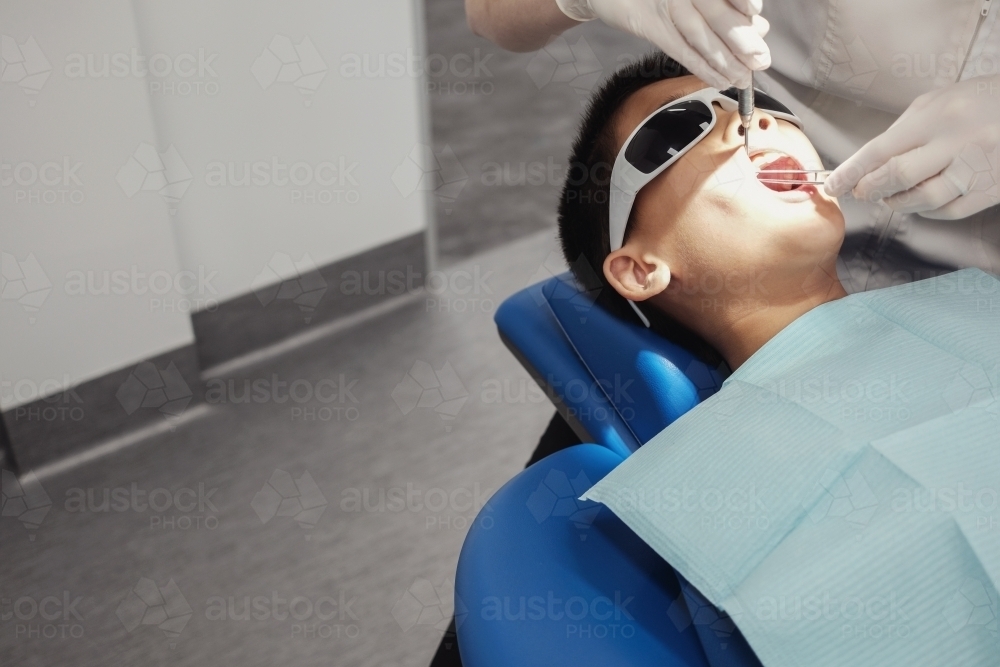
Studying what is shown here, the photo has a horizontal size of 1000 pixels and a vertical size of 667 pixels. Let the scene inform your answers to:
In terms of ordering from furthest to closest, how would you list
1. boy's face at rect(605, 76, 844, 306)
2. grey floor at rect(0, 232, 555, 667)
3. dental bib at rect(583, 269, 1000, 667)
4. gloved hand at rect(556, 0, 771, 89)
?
grey floor at rect(0, 232, 555, 667) → boy's face at rect(605, 76, 844, 306) → gloved hand at rect(556, 0, 771, 89) → dental bib at rect(583, 269, 1000, 667)

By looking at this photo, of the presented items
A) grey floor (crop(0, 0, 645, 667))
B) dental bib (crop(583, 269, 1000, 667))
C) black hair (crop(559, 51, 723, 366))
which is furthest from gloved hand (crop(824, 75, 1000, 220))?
grey floor (crop(0, 0, 645, 667))

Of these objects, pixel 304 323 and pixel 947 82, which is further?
pixel 304 323

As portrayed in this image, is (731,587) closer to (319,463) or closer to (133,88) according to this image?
(319,463)

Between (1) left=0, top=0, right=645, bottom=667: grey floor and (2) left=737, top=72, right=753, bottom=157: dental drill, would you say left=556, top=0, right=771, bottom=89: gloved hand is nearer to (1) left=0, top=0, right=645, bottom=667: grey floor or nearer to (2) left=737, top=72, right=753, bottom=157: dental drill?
(2) left=737, top=72, right=753, bottom=157: dental drill

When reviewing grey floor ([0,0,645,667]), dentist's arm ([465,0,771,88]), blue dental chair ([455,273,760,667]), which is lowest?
grey floor ([0,0,645,667])

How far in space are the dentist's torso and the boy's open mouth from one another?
4.2 inches

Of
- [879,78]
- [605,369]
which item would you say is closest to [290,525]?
[605,369]

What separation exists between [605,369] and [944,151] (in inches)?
16.9

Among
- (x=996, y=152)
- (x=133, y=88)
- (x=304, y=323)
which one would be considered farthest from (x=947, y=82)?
(x=304, y=323)

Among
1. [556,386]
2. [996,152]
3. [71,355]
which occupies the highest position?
[996,152]

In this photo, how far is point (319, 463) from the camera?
1828 mm

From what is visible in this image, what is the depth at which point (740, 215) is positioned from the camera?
1.11 metres

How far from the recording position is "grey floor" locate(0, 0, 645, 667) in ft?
5.00

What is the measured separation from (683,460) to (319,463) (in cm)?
105
